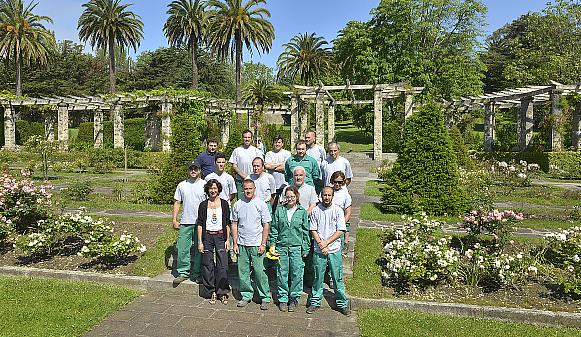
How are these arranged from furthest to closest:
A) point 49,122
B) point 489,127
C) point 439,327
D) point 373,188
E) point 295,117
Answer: point 49,122
point 295,117
point 489,127
point 373,188
point 439,327

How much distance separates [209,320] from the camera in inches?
193

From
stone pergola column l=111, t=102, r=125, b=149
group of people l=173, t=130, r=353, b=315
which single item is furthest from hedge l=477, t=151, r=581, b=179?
stone pergola column l=111, t=102, r=125, b=149

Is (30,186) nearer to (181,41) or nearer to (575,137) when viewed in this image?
(575,137)

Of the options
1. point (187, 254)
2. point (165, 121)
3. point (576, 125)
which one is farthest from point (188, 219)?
point (576, 125)

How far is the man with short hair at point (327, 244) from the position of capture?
5047 millimetres

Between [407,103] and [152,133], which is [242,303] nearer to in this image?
[407,103]

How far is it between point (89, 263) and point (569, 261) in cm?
671

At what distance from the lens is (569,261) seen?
5.83 metres

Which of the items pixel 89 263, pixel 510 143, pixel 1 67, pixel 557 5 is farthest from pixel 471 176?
pixel 1 67

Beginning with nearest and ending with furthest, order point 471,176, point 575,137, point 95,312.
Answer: point 95,312 < point 471,176 < point 575,137

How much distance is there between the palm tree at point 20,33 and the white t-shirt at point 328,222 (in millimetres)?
34960

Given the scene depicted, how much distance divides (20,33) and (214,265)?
34862 millimetres

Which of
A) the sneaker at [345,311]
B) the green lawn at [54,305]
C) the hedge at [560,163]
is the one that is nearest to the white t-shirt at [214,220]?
the green lawn at [54,305]

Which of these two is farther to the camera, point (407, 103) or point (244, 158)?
point (407, 103)
